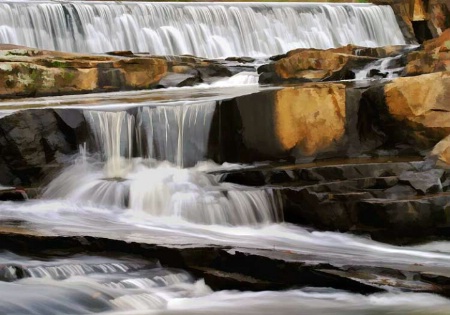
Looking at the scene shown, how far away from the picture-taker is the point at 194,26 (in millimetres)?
16375

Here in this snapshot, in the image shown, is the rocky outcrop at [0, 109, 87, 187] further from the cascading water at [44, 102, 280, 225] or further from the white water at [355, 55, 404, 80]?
the white water at [355, 55, 404, 80]

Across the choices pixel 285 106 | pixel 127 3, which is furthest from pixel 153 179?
pixel 127 3

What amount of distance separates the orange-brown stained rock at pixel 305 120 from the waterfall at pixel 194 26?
7.70 m

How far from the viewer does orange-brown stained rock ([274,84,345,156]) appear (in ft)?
25.9

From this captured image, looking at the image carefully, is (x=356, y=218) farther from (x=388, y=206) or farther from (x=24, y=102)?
(x=24, y=102)

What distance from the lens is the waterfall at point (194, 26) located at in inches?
566

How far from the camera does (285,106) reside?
7.94m

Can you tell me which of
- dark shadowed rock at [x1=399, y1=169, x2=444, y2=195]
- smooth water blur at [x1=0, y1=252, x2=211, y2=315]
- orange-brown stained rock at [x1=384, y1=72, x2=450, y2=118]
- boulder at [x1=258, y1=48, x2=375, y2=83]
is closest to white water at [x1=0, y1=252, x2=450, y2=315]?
smooth water blur at [x1=0, y1=252, x2=211, y2=315]

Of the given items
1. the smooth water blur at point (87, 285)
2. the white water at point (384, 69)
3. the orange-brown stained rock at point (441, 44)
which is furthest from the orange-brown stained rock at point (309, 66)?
the smooth water blur at point (87, 285)

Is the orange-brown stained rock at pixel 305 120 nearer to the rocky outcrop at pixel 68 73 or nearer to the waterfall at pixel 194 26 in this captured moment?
the rocky outcrop at pixel 68 73

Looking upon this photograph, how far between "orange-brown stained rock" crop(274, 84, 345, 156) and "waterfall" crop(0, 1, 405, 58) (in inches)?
303

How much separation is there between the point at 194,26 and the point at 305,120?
9.01 m

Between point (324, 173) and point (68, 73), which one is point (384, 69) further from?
point (324, 173)

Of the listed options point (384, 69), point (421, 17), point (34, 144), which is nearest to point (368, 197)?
point (34, 144)
